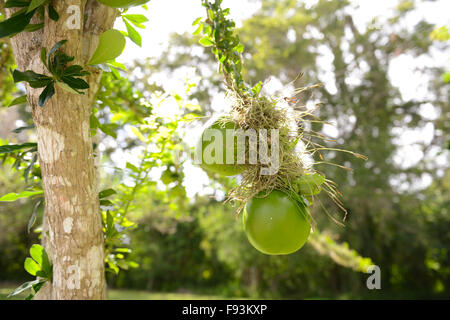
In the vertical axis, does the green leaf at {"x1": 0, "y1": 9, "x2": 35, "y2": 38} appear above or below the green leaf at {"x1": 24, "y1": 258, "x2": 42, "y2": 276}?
above

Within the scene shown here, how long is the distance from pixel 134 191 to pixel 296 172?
1.85 ft

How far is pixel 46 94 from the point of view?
2.09 ft

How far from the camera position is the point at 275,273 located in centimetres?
738

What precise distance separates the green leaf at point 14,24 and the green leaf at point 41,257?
1.59ft

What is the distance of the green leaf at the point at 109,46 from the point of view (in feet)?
2.14

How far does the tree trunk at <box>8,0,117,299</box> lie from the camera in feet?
2.22

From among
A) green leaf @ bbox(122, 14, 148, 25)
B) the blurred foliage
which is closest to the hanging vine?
green leaf @ bbox(122, 14, 148, 25)

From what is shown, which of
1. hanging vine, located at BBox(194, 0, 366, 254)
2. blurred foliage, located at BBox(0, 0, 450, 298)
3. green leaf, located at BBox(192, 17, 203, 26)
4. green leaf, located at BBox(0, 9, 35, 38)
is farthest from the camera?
blurred foliage, located at BBox(0, 0, 450, 298)

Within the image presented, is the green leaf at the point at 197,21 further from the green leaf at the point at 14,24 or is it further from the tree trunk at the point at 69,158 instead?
the green leaf at the point at 14,24

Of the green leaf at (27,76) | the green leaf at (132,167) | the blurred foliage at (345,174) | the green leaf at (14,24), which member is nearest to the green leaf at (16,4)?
the green leaf at (14,24)

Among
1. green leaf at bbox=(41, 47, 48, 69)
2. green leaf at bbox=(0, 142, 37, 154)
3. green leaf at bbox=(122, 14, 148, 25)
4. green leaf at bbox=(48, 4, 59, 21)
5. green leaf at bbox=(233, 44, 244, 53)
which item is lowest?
green leaf at bbox=(0, 142, 37, 154)

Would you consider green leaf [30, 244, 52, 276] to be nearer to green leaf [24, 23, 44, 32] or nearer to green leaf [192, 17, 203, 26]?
green leaf [24, 23, 44, 32]

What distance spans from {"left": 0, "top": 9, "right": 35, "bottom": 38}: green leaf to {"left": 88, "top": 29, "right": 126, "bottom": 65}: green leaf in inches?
5.2

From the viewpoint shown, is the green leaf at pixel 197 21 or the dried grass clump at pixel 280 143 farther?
the green leaf at pixel 197 21
